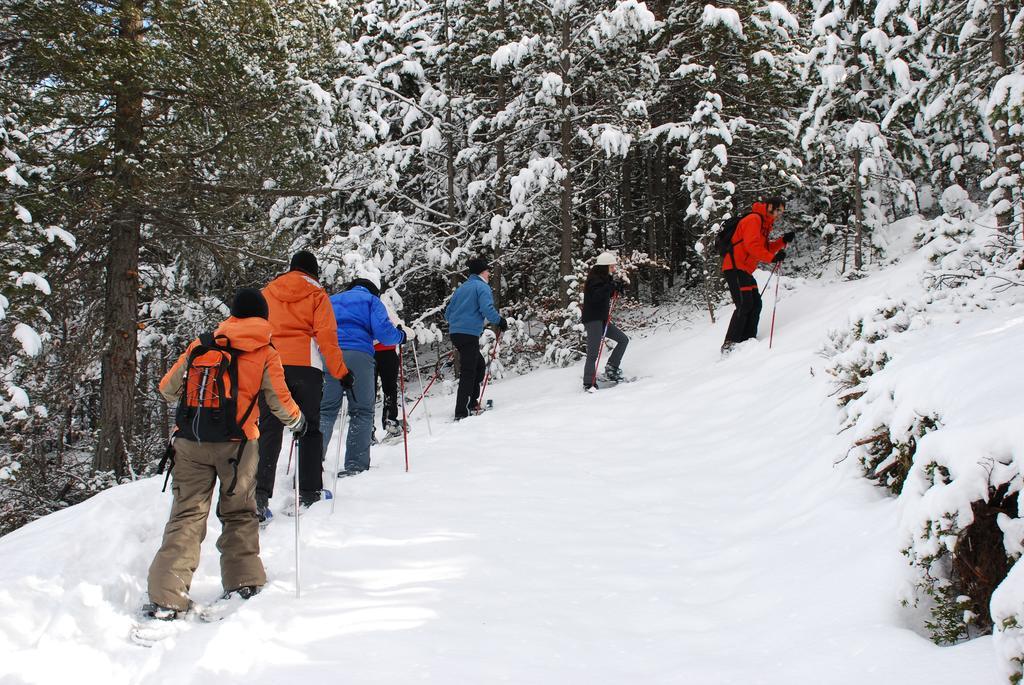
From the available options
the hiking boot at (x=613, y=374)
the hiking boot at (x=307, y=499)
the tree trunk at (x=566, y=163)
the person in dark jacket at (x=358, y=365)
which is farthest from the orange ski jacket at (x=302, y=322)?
the tree trunk at (x=566, y=163)

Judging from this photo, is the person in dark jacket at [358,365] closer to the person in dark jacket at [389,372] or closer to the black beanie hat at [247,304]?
the person in dark jacket at [389,372]

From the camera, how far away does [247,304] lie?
4754mm

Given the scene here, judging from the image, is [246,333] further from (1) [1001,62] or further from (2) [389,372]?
(1) [1001,62]

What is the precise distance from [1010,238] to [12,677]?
9504 millimetres

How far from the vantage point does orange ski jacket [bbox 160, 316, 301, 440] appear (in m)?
4.54

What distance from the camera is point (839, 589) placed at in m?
3.74

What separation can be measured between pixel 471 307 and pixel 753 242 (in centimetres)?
425

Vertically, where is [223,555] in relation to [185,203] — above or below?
below

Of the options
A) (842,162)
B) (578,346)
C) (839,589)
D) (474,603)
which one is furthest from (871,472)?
(842,162)

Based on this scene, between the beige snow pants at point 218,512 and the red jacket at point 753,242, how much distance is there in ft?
26.6

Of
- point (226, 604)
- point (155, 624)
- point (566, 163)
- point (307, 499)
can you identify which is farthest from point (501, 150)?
point (155, 624)

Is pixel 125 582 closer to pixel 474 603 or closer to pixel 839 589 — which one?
pixel 474 603

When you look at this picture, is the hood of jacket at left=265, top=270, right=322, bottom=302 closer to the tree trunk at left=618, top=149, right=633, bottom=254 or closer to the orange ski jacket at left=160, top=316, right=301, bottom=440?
the orange ski jacket at left=160, top=316, right=301, bottom=440

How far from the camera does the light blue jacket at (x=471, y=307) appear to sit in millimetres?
10297
